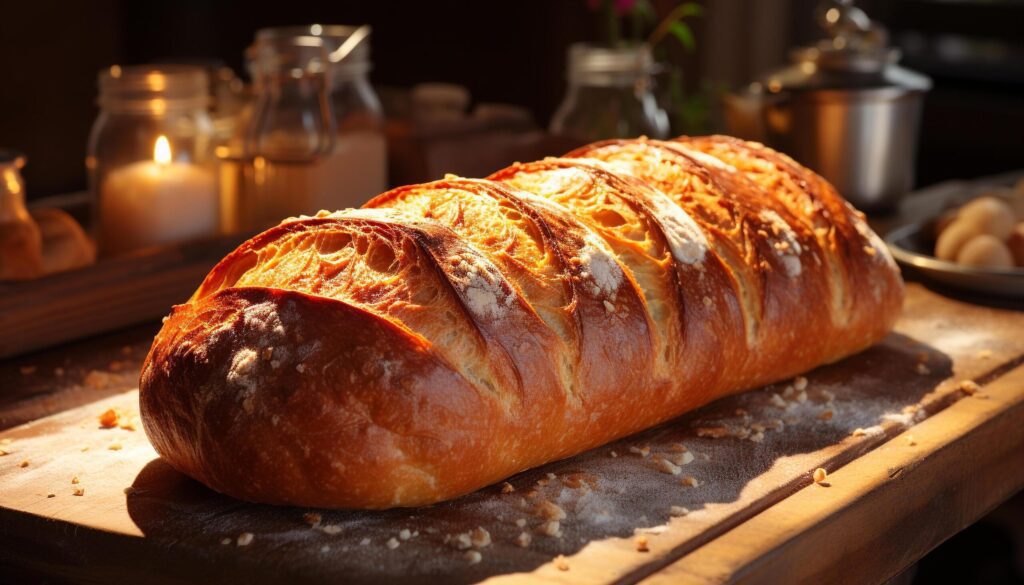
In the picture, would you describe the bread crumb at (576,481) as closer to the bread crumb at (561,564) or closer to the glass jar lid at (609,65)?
the bread crumb at (561,564)

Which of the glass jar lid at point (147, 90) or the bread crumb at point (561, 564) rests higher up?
the glass jar lid at point (147, 90)

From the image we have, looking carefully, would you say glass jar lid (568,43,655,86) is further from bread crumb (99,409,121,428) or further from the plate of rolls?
bread crumb (99,409,121,428)

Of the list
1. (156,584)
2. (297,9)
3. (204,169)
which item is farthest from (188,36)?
(156,584)

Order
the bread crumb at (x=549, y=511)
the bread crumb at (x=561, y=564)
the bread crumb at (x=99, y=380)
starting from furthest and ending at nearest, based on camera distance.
Result: the bread crumb at (x=99, y=380), the bread crumb at (x=549, y=511), the bread crumb at (x=561, y=564)

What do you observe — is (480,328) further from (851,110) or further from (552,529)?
(851,110)

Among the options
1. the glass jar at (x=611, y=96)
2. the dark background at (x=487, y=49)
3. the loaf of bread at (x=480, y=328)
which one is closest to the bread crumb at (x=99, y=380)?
the loaf of bread at (x=480, y=328)

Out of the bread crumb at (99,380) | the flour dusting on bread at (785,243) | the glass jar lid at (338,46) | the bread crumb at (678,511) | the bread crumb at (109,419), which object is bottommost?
the bread crumb at (99,380)

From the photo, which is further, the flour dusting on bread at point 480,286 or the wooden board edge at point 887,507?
the flour dusting on bread at point 480,286

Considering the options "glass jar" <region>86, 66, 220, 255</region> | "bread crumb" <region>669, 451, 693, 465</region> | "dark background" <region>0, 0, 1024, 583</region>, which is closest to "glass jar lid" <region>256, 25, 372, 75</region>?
"glass jar" <region>86, 66, 220, 255</region>

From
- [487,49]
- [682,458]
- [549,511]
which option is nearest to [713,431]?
[682,458]
